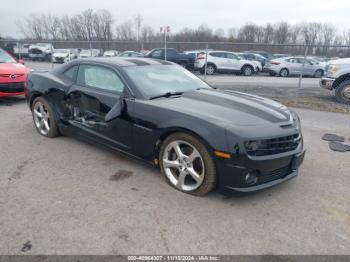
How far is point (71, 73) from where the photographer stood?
479 centimetres

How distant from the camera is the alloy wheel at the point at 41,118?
5.24 meters

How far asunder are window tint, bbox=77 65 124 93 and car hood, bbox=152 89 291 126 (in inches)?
27.8

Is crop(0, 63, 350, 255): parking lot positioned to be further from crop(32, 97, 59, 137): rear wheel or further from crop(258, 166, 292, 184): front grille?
crop(32, 97, 59, 137): rear wheel

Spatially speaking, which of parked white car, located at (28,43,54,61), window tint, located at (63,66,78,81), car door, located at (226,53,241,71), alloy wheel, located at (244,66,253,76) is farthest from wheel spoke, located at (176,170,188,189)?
parked white car, located at (28,43,54,61)

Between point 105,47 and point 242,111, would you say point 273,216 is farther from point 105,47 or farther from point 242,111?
point 105,47

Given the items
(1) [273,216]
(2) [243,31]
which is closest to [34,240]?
(1) [273,216]

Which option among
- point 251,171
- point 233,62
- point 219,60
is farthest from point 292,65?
point 251,171

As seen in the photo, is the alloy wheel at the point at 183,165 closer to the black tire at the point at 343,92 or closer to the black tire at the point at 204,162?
the black tire at the point at 204,162

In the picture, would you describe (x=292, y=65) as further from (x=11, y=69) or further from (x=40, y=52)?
(x=40, y=52)

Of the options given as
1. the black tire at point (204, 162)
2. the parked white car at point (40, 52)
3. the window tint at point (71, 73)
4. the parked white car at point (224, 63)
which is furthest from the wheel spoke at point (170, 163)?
the parked white car at point (40, 52)

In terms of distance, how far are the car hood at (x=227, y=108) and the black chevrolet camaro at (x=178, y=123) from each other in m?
0.01

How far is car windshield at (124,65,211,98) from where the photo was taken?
3.96 metres

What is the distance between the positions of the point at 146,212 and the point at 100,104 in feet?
5.75

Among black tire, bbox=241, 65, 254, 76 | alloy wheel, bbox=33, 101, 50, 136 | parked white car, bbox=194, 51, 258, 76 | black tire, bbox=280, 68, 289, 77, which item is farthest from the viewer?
black tire, bbox=280, 68, 289, 77
